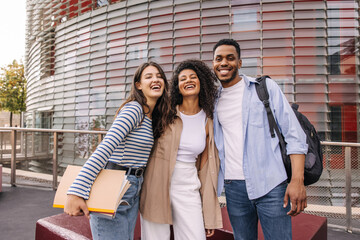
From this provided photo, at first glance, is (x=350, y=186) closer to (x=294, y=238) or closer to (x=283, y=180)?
(x=294, y=238)

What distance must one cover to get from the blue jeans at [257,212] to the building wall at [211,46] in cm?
489

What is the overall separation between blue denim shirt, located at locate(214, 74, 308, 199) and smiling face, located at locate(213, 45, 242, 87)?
0.23 meters

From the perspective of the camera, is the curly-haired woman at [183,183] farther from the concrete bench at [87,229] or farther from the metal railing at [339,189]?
the metal railing at [339,189]

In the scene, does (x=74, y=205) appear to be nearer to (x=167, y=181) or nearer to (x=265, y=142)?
(x=167, y=181)

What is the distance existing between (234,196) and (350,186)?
305 centimetres

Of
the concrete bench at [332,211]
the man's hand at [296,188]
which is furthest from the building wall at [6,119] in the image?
the man's hand at [296,188]

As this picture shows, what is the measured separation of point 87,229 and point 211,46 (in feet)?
19.2

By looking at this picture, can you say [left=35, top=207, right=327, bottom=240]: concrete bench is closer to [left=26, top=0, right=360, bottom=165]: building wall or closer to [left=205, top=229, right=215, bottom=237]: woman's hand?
[left=205, top=229, right=215, bottom=237]: woman's hand

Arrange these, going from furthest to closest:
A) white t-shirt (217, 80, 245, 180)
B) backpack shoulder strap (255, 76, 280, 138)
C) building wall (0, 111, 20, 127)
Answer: building wall (0, 111, 20, 127)
white t-shirt (217, 80, 245, 180)
backpack shoulder strap (255, 76, 280, 138)

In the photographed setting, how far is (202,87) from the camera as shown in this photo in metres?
2.22

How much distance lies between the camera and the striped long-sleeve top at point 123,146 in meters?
1.31

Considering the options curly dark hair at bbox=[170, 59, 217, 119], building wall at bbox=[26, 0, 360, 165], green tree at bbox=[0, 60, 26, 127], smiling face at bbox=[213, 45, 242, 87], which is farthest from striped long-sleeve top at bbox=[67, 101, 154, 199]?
green tree at bbox=[0, 60, 26, 127]

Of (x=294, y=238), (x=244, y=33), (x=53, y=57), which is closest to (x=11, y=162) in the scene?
(x=53, y=57)

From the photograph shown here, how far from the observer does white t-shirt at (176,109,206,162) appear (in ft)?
6.09
